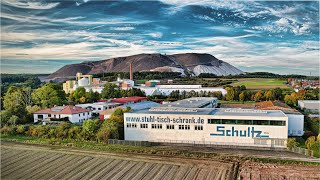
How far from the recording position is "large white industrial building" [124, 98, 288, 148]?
8.77 m

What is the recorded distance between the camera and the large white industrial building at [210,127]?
8773mm

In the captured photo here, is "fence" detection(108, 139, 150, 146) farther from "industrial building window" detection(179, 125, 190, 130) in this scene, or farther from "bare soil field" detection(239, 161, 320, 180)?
"bare soil field" detection(239, 161, 320, 180)

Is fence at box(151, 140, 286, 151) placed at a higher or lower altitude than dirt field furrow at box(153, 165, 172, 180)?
higher

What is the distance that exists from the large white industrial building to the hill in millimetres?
22723

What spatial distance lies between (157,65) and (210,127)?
33.7 metres

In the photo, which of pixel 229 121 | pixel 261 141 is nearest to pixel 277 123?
pixel 261 141

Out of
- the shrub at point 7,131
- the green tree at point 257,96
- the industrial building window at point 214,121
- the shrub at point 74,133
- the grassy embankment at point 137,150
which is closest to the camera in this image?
the grassy embankment at point 137,150

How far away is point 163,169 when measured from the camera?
6.75 m

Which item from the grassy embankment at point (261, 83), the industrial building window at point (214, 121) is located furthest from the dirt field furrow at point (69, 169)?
the grassy embankment at point (261, 83)

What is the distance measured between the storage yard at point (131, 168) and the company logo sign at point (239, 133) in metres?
1.74

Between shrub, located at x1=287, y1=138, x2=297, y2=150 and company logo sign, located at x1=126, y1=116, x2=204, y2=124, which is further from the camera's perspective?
company logo sign, located at x1=126, y1=116, x2=204, y2=124

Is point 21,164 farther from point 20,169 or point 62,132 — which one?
point 62,132

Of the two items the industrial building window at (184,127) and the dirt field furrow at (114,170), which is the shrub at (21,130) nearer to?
the dirt field furrow at (114,170)

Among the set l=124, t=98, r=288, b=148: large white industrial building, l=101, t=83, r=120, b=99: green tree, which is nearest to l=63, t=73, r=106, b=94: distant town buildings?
l=101, t=83, r=120, b=99: green tree
